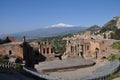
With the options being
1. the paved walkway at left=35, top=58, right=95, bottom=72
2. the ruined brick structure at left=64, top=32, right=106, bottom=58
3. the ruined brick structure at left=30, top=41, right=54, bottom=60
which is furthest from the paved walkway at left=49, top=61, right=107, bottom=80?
the ruined brick structure at left=30, top=41, right=54, bottom=60

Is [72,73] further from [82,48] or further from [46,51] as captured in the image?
[82,48]

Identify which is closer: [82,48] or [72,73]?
[72,73]

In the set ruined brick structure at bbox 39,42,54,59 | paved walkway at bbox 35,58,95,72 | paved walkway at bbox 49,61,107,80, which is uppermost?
ruined brick structure at bbox 39,42,54,59


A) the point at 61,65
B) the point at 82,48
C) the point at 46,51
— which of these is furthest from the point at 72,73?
the point at 82,48

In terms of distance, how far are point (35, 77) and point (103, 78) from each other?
8.36 metres

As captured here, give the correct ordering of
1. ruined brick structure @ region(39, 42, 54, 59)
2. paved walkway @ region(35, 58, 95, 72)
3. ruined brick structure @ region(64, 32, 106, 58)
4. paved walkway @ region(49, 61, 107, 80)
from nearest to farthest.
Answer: paved walkway @ region(49, 61, 107, 80) < paved walkway @ region(35, 58, 95, 72) < ruined brick structure @ region(64, 32, 106, 58) < ruined brick structure @ region(39, 42, 54, 59)

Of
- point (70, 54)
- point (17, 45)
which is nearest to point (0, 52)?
point (17, 45)

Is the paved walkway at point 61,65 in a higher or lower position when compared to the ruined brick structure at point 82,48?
lower

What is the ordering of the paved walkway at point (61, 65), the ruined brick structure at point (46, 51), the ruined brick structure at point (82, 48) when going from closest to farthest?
the paved walkway at point (61, 65), the ruined brick structure at point (82, 48), the ruined brick structure at point (46, 51)

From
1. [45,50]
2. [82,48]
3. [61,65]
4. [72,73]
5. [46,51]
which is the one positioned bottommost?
[72,73]

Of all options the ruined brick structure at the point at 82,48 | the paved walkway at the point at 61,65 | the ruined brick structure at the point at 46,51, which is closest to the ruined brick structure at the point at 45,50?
the ruined brick structure at the point at 46,51

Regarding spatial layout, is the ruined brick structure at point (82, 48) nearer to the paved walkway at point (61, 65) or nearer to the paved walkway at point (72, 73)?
the paved walkway at point (61, 65)

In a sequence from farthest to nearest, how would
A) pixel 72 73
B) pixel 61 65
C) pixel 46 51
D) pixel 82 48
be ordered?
pixel 82 48 → pixel 46 51 → pixel 61 65 → pixel 72 73

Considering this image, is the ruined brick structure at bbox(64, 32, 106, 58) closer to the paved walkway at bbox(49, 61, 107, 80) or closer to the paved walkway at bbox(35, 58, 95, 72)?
the paved walkway at bbox(35, 58, 95, 72)
